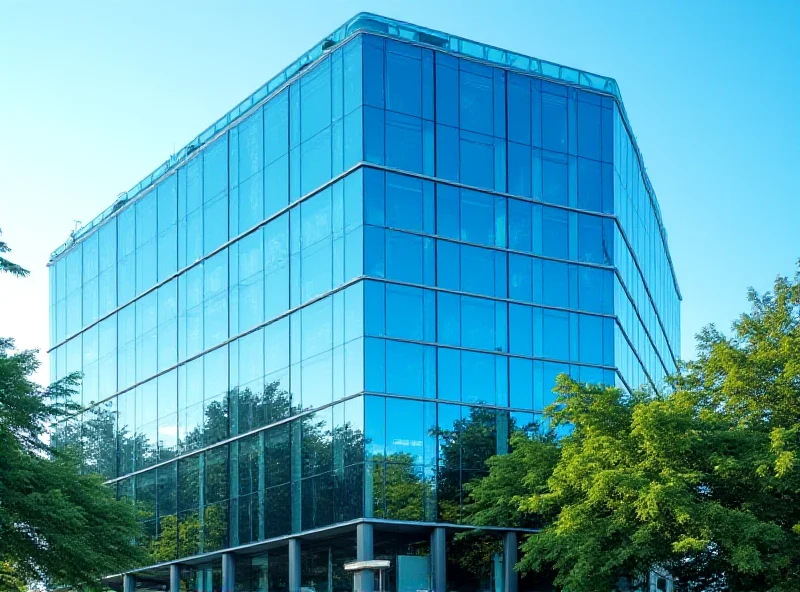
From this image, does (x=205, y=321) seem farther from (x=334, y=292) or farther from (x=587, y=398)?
(x=587, y=398)

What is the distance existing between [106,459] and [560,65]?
32513 millimetres

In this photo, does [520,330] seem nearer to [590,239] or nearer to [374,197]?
[590,239]

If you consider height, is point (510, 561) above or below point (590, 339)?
below

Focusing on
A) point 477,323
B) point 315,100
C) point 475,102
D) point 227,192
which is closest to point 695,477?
point 477,323

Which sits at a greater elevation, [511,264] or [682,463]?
[511,264]

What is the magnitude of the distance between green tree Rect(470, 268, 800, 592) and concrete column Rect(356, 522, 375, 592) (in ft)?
21.4

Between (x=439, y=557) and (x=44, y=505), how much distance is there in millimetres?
18420

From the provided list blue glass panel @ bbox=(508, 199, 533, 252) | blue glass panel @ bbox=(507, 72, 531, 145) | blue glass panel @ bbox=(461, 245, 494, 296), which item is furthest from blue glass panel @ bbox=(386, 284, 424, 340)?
blue glass panel @ bbox=(507, 72, 531, 145)

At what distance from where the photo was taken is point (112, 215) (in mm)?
72375

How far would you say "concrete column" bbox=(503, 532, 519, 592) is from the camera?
2111 inches

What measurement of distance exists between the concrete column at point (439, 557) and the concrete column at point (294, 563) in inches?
228

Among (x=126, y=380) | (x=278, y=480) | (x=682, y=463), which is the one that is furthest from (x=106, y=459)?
(x=682, y=463)

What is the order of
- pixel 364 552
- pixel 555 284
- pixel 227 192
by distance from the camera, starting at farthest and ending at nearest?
pixel 227 192 < pixel 555 284 < pixel 364 552

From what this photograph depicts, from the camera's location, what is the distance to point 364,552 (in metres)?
49.9
